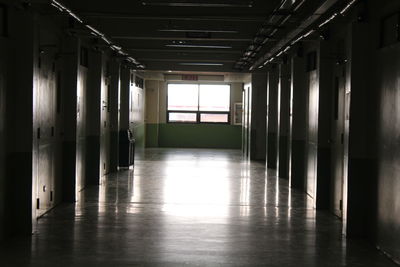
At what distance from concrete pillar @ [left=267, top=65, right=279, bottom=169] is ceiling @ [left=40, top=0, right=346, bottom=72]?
3.52 feet

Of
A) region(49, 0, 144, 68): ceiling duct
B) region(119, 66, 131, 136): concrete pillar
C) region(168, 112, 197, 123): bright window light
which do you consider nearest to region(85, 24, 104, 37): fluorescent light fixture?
region(49, 0, 144, 68): ceiling duct

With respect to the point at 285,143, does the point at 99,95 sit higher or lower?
higher

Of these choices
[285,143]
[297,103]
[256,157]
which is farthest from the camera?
[256,157]

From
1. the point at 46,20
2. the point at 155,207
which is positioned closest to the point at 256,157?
the point at 155,207

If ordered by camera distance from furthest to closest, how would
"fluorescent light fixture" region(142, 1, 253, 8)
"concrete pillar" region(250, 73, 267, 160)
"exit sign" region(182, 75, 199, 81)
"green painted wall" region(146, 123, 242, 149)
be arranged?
"green painted wall" region(146, 123, 242, 149) < "exit sign" region(182, 75, 199, 81) < "concrete pillar" region(250, 73, 267, 160) < "fluorescent light fixture" region(142, 1, 253, 8)

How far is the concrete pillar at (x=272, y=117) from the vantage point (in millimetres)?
13633

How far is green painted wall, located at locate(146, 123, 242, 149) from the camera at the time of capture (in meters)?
21.6

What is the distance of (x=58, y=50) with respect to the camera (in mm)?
7766

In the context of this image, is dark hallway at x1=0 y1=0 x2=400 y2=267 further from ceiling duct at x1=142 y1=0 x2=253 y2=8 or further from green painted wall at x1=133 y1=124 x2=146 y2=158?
green painted wall at x1=133 y1=124 x2=146 y2=158

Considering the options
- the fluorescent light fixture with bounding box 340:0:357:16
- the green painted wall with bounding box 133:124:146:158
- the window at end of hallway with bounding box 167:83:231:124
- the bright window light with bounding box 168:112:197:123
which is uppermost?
the fluorescent light fixture with bounding box 340:0:357:16

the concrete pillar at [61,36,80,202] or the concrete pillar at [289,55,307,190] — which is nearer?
the concrete pillar at [61,36,80,202]

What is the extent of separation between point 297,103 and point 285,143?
1.70 m

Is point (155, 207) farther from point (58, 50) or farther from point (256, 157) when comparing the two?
point (256, 157)

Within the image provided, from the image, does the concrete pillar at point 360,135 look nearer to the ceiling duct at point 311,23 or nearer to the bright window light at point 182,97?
the ceiling duct at point 311,23
